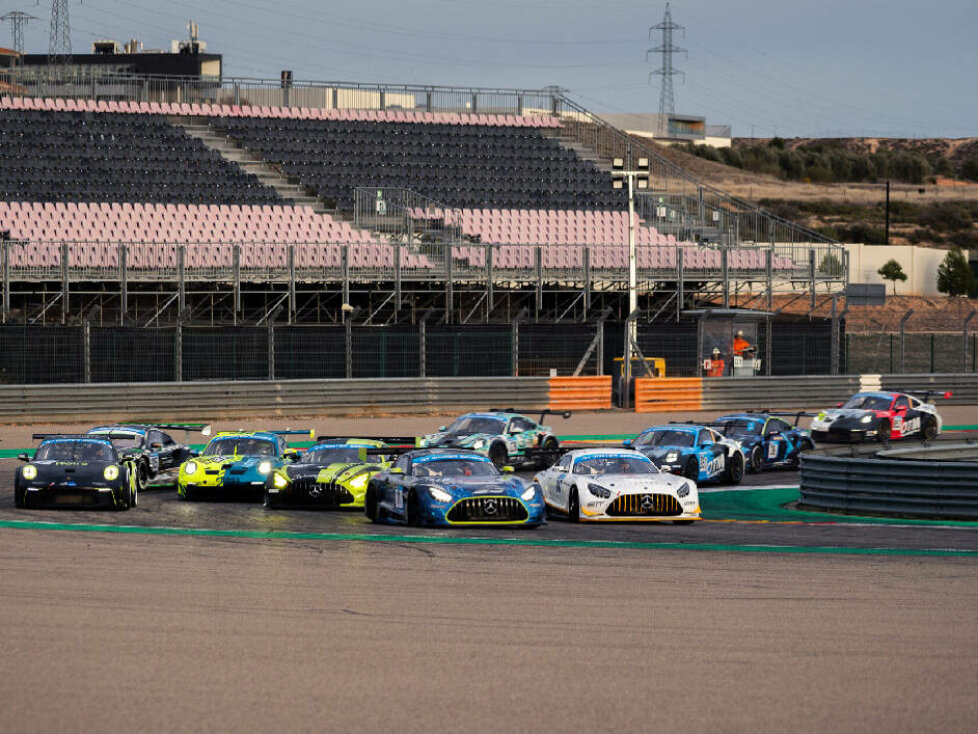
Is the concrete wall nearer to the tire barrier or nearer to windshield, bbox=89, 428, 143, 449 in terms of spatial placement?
the tire barrier

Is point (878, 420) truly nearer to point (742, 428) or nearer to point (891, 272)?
point (742, 428)

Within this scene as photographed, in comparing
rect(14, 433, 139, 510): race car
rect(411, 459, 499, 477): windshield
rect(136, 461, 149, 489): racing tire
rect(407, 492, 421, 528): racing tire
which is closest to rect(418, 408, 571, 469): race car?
rect(136, 461, 149, 489): racing tire

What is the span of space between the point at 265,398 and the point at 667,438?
13.0 metres

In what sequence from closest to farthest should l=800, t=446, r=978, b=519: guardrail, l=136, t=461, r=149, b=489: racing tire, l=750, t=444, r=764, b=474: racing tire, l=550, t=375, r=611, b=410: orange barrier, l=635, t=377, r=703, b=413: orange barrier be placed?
l=800, t=446, r=978, b=519: guardrail → l=136, t=461, r=149, b=489: racing tire → l=750, t=444, r=764, b=474: racing tire → l=550, t=375, r=611, b=410: orange barrier → l=635, t=377, r=703, b=413: orange barrier

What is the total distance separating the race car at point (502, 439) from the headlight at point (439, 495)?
7.24 m

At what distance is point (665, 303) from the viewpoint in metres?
45.0

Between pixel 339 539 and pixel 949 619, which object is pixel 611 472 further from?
pixel 949 619

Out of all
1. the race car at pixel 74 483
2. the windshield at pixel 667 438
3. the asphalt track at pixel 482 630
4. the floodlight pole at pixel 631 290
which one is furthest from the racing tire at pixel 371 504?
the floodlight pole at pixel 631 290

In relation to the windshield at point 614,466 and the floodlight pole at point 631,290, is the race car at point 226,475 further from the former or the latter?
the floodlight pole at point 631,290

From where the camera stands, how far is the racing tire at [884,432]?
32.3 metres

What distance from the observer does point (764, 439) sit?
27.4 m

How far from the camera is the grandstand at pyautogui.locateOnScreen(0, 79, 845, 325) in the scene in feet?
133

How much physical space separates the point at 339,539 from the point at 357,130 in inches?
1458

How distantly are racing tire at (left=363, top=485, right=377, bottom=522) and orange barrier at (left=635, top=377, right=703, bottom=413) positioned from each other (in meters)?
19.3
